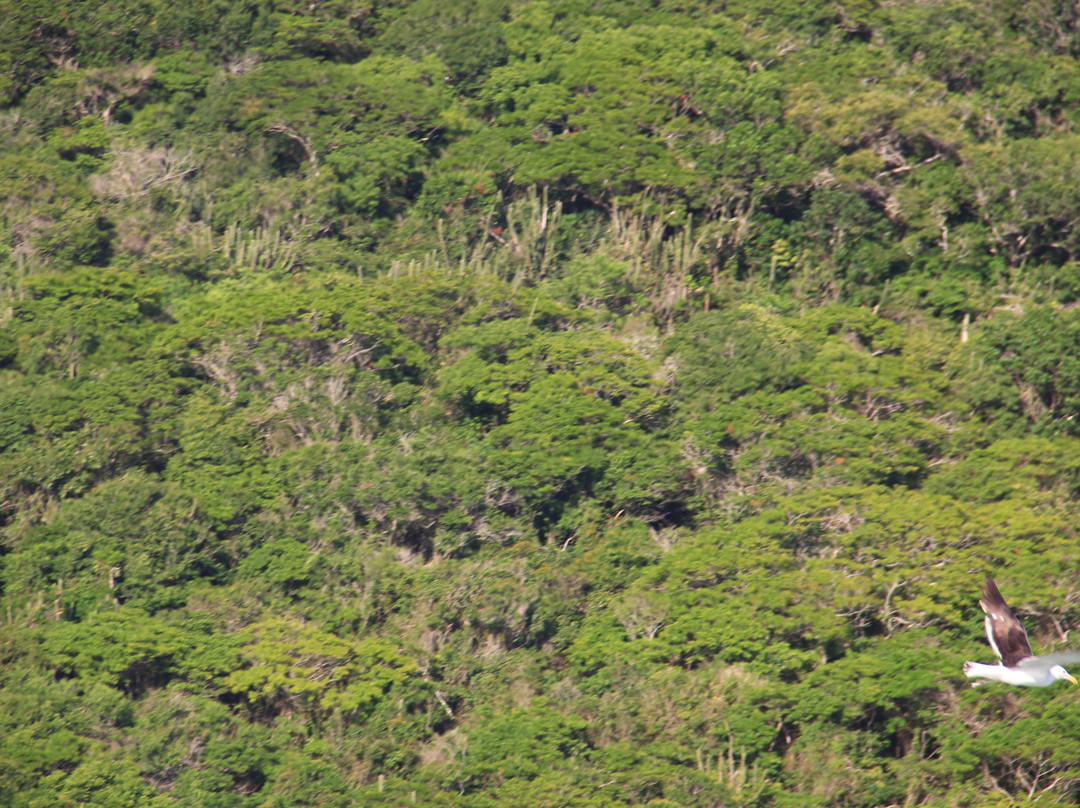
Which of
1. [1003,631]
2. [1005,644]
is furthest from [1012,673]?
[1003,631]

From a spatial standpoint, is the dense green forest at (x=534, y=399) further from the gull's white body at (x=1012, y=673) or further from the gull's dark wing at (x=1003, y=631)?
the gull's dark wing at (x=1003, y=631)

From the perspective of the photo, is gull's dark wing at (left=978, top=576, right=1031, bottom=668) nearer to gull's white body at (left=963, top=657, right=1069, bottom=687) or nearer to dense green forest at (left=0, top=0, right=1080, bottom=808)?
gull's white body at (left=963, top=657, right=1069, bottom=687)

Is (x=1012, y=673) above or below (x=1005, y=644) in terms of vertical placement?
below

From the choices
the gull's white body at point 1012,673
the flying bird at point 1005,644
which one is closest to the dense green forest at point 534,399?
the gull's white body at point 1012,673

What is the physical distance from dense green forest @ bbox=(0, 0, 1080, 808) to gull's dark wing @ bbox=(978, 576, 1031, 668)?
8.87 m

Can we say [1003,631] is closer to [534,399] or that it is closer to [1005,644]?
[1005,644]

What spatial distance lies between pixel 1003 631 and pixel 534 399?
660 inches

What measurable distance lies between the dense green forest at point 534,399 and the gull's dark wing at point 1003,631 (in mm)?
8869

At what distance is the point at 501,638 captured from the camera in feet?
93.4

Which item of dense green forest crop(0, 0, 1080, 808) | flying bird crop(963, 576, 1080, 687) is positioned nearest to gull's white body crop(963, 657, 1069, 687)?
flying bird crop(963, 576, 1080, 687)

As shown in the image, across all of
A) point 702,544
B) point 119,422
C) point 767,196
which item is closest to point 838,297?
point 767,196

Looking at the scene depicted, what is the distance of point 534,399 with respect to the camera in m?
31.5

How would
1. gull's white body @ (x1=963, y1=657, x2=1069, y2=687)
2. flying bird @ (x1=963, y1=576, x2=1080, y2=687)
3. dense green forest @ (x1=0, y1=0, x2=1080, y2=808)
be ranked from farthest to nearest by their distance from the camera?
dense green forest @ (x1=0, y1=0, x2=1080, y2=808)
flying bird @ (x1=963, y1=576, x2=1080, y2=687)
gull's white body @ (x1=963, y1=657, x2=1069, y2=687)

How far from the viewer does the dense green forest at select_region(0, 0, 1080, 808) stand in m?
25.6
